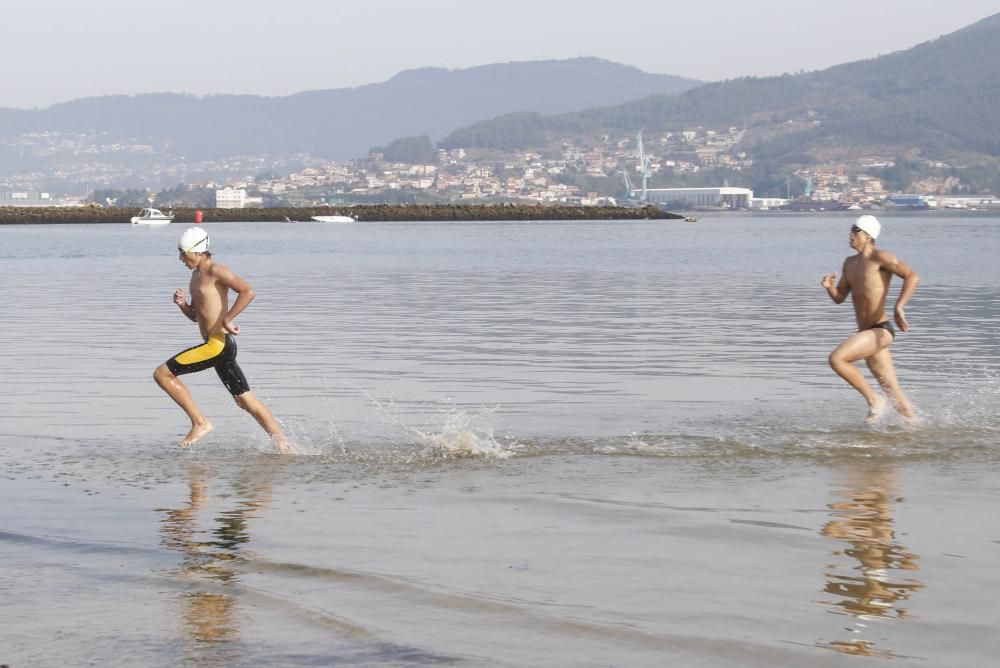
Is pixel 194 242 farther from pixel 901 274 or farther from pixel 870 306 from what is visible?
pixel 901 274

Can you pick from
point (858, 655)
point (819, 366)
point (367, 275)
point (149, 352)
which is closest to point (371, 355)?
point (149, 352)

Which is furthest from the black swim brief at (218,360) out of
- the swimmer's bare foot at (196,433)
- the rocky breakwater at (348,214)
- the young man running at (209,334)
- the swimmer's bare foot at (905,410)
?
the rocky breakwater at (348,214)

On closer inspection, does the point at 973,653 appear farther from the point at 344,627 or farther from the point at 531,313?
the point at 531,313

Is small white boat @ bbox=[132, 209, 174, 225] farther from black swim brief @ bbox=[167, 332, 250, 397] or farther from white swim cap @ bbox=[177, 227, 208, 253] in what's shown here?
white swim cap @ bbox=[177, 227, 208, 253]

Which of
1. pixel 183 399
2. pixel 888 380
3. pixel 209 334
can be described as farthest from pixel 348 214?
pixel 209 334

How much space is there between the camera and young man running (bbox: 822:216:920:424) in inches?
506

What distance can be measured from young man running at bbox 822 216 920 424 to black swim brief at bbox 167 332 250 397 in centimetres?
505

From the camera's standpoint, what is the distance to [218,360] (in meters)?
12.0

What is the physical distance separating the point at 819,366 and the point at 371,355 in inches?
238

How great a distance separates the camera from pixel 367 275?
45156mm

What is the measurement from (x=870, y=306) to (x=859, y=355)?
1.46ft

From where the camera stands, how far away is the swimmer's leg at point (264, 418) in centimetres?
1206

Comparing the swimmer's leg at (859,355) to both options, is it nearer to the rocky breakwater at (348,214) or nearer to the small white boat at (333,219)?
the small white boat at (333,219)

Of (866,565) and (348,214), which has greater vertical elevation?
(866,565)
